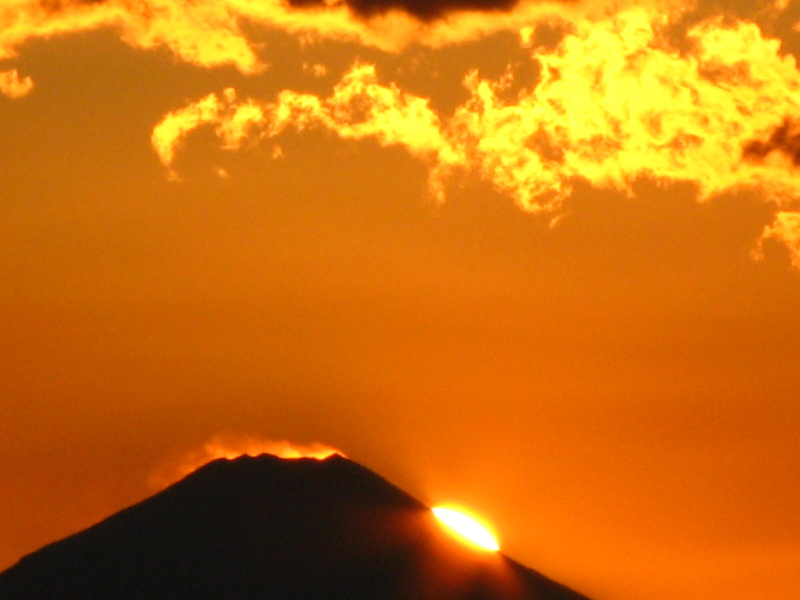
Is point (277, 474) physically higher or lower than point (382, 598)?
higher

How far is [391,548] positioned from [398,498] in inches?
274

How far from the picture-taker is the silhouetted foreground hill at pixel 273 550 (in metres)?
115

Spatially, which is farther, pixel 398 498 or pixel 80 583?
pixel 398 498

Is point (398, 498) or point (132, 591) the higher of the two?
point (398, 498)

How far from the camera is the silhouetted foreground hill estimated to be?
114562 mm

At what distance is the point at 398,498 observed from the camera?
127 metres

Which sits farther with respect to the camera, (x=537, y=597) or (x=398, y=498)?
(x=398, y=498)

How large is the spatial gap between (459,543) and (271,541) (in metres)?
9.50

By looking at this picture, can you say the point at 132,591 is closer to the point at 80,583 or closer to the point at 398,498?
Answer: the point at 80,583

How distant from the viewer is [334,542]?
394ft

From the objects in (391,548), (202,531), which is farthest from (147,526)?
(391,548)

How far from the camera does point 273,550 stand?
11856cm

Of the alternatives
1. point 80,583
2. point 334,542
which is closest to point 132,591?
point 80,583

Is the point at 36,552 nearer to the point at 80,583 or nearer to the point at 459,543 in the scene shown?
the point at 80,583
